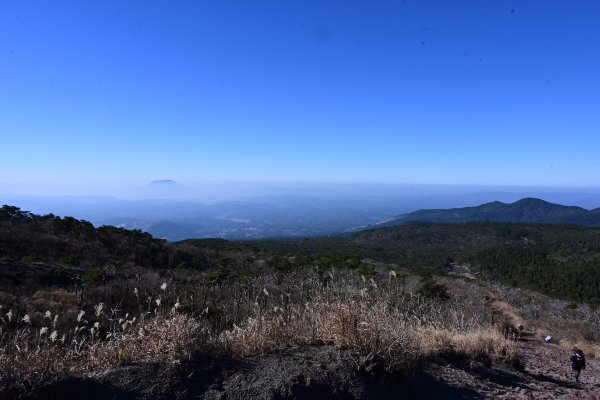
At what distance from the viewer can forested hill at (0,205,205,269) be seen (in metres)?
17.9

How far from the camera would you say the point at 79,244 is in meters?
20.5

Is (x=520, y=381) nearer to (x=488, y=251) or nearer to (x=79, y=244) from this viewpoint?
(x=79, y=244)

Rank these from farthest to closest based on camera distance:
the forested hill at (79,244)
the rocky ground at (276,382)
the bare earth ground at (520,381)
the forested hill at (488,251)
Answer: the forested hill at (488,251), the forested hill at (79,244), the bare earth ground at (520,381), the rocky ground at (276,382)

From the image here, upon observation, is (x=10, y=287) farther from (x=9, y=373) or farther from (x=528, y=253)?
(x=528, y=253)

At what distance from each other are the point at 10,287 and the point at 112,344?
923 centimetres

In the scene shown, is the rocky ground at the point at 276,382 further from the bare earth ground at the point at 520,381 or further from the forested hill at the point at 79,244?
the forested hill at the point at 79,244

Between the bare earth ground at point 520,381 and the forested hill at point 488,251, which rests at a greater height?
the bare earth ground at point 520,381

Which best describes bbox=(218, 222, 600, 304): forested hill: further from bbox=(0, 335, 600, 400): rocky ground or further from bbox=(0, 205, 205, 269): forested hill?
bbox=(0, 335, 600, 400): rocky ground

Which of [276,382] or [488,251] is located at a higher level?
[276,382]

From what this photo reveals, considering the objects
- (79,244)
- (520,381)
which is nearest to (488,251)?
(79,244)

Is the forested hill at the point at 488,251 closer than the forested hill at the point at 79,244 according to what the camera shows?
No

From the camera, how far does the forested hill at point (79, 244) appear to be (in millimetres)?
17875

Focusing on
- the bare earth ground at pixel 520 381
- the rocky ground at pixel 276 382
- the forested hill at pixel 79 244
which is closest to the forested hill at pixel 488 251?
the forested hill at pixel 79 244

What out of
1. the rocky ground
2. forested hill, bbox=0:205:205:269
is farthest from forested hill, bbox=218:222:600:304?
the rocky ground
